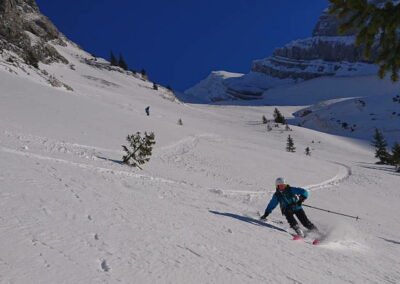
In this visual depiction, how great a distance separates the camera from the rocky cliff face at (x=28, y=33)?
6187 centimetres

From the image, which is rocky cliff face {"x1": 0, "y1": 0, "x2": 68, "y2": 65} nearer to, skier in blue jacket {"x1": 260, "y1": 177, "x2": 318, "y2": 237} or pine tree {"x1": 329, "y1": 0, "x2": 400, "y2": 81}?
skier in blue jacket {"x1": 260, "y1": 177, "x2": 318, "y2": 237}

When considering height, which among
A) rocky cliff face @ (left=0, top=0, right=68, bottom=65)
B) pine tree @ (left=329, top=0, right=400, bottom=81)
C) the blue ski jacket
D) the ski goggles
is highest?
rocky cliff face @ (left=0, top=0, right=68, bottom=65)

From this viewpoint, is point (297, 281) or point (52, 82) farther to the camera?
point (52, 82)

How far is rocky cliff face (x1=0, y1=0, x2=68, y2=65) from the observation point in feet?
203

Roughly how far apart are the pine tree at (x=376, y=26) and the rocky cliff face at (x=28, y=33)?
53.8 m

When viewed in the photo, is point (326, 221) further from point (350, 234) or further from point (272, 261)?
point (272, 261)

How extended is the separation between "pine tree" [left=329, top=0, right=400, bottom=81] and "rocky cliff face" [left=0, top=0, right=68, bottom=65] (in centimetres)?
5381

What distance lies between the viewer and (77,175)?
1007 cm

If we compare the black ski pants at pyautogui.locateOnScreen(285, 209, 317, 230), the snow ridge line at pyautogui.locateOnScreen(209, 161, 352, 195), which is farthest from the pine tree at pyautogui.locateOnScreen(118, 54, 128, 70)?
the black ski pants at pyautogui.locateOnScreen(285, 209, 317, 230)

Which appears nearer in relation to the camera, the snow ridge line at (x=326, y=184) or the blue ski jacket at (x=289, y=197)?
the blue ski jacket at (x=289, y=197)

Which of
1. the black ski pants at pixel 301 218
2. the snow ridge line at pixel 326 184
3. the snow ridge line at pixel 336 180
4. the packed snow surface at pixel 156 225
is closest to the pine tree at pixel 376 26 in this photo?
the packed snow surface at pixel 156 225

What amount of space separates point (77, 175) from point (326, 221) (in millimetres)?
8009

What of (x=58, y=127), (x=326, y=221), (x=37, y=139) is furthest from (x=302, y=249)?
(x=58, y=127)

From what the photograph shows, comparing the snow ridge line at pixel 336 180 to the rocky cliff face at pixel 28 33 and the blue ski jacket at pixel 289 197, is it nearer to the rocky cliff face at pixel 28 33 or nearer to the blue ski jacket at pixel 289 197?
the blue ski jacket at pixel 289 197
